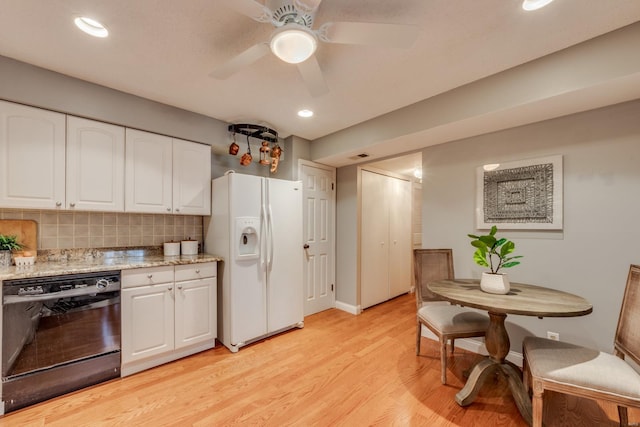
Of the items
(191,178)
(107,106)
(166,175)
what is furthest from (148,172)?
(107,106)

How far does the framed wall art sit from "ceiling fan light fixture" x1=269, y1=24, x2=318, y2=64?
203 cm

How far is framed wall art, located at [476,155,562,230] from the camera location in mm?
2184

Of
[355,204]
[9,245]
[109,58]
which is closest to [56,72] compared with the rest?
[109,58]

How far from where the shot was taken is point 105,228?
2561 mm

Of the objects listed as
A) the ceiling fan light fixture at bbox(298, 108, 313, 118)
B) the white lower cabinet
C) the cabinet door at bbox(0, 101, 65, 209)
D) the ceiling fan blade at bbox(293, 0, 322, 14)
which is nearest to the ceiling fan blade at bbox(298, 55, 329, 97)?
the ceiling fan blade at bbox(293, 0, 322, 14)

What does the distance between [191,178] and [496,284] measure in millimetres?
2861

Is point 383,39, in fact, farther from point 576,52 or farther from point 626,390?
point 626,390

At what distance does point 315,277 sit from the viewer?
3738 mm

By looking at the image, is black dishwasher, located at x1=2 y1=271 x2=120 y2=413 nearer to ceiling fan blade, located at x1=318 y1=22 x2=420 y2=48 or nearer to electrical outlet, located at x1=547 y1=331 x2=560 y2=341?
ceiling fan blade, located at x1=318 y1=22 x2=420 y2=48

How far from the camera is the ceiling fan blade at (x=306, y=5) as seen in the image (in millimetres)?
1194

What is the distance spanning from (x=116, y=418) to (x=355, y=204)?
10.0ft

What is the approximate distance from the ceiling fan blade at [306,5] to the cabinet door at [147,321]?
229 centimetres

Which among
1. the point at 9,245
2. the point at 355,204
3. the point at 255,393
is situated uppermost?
the point at 355,204

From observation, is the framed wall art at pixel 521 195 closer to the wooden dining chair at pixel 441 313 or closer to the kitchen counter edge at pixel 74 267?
the wooden dining chair at pixel 441 313
